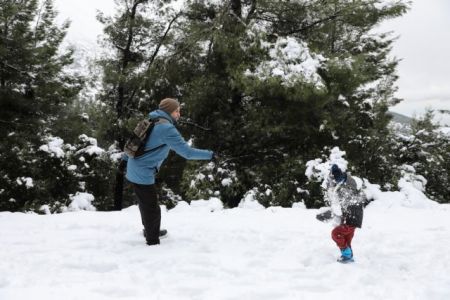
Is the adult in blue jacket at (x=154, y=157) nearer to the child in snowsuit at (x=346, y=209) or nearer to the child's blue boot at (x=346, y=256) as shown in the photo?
the child in snowsuit at (x=346, y=209)

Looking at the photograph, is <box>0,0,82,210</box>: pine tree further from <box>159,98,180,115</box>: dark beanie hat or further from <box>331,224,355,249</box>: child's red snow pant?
<box>331,224,355,249</box>: child's red snow pant

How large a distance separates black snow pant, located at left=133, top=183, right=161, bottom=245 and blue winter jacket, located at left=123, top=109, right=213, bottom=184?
10 cm

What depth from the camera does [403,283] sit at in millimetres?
3943

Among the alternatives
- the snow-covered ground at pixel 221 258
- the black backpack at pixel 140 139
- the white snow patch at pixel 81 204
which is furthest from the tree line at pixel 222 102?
the black backpack at pixel 140 139

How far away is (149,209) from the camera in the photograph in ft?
17.2

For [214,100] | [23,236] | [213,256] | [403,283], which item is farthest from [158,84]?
[403,283]

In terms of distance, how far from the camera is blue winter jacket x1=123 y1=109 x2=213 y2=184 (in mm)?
5012

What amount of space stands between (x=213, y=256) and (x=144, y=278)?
1010 mm

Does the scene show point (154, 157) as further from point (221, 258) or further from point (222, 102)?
point (222, 102)

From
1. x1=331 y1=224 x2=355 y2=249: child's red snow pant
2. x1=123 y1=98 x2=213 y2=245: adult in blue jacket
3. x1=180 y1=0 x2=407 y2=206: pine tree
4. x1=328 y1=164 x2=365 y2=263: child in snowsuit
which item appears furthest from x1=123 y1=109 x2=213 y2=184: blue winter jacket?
x1=180 y1=0 x2=407 y2=206: pine tree

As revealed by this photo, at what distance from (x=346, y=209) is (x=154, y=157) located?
2.23 m

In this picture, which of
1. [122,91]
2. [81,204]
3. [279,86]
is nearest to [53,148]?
[122,91]

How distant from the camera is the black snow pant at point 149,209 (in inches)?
206

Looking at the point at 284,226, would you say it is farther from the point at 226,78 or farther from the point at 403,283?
the point at 226,78
